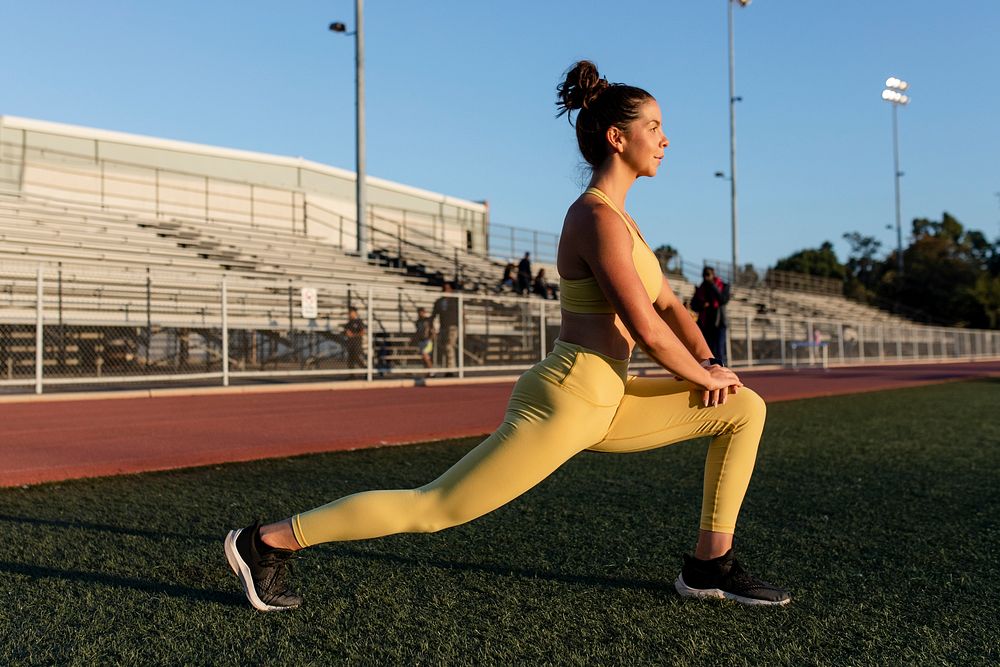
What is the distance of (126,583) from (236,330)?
1089cm

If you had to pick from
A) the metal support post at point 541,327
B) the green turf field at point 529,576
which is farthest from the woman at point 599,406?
the metal support post at point 541,327

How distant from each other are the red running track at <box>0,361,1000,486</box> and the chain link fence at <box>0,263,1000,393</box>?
0.91 m

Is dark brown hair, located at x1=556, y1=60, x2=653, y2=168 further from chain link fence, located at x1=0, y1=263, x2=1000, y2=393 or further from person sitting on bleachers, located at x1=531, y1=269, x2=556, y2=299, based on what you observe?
person sitting on bleachers, located at x1=531, y1=269, x2=556, y2=299

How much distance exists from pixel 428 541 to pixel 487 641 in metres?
1.25

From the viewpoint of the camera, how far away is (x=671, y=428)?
2.70 m

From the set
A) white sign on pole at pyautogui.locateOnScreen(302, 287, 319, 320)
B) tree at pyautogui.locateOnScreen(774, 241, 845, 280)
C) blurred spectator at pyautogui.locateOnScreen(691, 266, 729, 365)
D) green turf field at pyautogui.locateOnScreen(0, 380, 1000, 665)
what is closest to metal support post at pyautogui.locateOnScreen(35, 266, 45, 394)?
white sign on pole at pyautogui.locateOnScreen(302, 287, 319, 320)

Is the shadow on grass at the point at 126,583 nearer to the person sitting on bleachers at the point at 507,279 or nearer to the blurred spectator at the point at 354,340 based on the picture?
the blurred spectator at the point at 354,340

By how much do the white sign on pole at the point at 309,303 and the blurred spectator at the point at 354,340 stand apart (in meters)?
0.68

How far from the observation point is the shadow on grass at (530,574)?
3.01 metres

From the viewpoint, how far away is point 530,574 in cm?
313

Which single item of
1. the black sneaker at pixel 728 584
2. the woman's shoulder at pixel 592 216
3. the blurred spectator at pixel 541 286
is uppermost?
the blurred spectator at pixel 541 286

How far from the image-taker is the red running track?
19.0ft

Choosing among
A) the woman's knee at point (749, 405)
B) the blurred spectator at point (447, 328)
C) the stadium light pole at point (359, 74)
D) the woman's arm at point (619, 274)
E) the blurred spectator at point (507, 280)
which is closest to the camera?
the woman's arm at point (619, 274)

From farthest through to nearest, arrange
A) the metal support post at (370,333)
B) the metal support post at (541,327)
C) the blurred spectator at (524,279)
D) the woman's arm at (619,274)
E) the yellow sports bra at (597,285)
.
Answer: the blurred spectator at (524,279) < the metal support post at (541,327) < the metal support post at (370,333) < the yellow sports bra at (597,285) < the woman's arm at (619,274)
